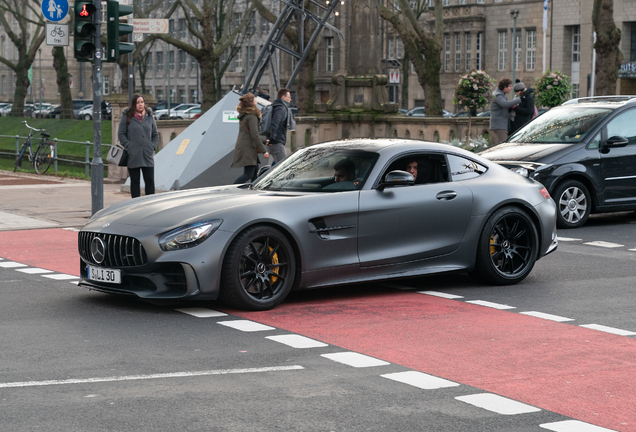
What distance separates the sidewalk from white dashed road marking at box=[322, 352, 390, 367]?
364 inches

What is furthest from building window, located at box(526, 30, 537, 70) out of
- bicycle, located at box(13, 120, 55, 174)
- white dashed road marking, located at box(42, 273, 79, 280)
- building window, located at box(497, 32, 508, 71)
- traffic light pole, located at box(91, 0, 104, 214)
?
white dashed road marking, located at box(42, 273, 79, 280)

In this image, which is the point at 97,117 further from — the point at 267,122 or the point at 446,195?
the point at 446,195

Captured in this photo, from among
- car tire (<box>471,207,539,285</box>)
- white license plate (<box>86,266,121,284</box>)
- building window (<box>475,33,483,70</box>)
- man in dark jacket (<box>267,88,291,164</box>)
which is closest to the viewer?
white license plate (<box>86,266,121,284</box>)

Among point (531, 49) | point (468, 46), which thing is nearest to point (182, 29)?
point (468, 46)

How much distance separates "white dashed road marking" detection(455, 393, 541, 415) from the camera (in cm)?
572

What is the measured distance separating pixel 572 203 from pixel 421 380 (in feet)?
30.7

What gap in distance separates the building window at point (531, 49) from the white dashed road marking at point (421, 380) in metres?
73.0

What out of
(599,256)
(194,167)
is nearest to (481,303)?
A: (599,256)

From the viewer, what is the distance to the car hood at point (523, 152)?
15.2 metres

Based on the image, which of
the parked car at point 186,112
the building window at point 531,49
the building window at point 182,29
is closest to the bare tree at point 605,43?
the parked car at point 186,112

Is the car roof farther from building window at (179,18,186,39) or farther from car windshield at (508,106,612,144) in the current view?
building window at (179,18,186,39)

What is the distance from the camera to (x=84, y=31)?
15242mm

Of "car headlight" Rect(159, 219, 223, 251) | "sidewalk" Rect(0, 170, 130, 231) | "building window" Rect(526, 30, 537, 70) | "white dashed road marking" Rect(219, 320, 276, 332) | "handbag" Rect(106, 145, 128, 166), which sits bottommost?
"white dashed road marking" Rect(219, 320, 276, 332)

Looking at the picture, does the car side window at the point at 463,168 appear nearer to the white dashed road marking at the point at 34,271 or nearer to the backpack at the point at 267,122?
the white dashed road marking at the point at 34,271
